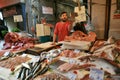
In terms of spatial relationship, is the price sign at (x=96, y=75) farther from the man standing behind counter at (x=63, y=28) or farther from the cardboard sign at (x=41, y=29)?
the cardboard sign at (x=41, y=29)

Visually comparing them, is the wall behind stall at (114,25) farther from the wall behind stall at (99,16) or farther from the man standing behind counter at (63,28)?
the man standing behind counter at (63,28)

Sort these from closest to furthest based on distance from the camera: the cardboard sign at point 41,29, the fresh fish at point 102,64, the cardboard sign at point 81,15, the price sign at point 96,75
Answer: the price sign at point 96,75
the fresh fish at point 102,64
the cardboard sign at point 81,15
the cardboard sign at point 41,29

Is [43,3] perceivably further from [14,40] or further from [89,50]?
[89,50]

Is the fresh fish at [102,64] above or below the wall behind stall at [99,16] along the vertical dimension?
below

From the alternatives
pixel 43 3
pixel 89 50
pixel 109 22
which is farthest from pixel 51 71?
pixel 43 3

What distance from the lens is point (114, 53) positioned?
65.6 inches

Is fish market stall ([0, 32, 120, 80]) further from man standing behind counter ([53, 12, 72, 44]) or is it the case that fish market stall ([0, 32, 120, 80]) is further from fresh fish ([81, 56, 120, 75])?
man standing behind counter ([53, 12, 72, 44])

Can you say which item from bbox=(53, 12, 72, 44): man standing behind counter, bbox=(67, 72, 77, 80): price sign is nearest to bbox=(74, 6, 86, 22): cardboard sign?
bbox=(53, 12, 72, 44): man standing behind counter

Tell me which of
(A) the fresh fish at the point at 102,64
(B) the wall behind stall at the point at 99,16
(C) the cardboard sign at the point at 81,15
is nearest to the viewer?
(A) the fresh fish at the point at 102,64

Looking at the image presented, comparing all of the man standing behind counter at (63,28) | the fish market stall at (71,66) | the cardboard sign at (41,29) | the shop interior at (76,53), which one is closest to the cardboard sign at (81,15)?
the shop interior at (76,53)

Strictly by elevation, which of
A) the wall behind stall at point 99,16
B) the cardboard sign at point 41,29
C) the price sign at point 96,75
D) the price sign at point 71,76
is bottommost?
the price sign at point 71,76

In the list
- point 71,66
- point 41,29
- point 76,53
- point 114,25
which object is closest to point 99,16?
point 114,25

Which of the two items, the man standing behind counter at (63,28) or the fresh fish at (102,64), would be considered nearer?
the fresh fish at (102,64)

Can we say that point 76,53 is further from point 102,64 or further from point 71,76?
point 71,76
